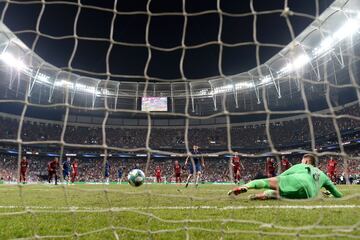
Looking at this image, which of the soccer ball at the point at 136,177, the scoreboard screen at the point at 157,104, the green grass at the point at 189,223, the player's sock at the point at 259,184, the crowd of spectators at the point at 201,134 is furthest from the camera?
the scoreboard screen at the point at 157,104

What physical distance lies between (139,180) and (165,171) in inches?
1158

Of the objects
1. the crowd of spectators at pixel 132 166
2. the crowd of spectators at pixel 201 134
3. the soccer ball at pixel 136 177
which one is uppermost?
the crowd of spectators at pixel 201 134

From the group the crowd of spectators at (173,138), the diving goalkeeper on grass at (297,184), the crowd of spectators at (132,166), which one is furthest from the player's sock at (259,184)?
the crowd of spectators at (132,166)

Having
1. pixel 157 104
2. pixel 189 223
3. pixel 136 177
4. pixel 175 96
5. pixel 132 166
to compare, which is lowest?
pixel 189 223

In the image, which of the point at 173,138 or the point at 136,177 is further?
the point at 173,138

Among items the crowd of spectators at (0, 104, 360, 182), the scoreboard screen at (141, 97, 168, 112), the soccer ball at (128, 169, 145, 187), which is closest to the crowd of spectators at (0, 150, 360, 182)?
the crowd of spectators at (0, 104, 360, 182)

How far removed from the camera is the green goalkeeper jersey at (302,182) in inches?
202

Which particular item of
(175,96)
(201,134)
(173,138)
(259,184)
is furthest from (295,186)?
(201,134)

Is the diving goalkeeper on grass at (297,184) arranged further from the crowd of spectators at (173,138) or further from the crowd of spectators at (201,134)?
the crowd of spectators at (201,134)

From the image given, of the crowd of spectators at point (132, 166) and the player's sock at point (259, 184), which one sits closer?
the player's sock at point (259, 184)

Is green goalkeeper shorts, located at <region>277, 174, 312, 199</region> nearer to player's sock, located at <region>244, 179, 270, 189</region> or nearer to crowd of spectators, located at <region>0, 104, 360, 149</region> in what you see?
player's sock, located at <region>244, 179, 270, 189</region>

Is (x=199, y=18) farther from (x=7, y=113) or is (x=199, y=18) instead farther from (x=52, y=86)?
(x=7, y=113)

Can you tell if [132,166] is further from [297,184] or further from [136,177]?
[297,184]

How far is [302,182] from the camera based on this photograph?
5141mm
